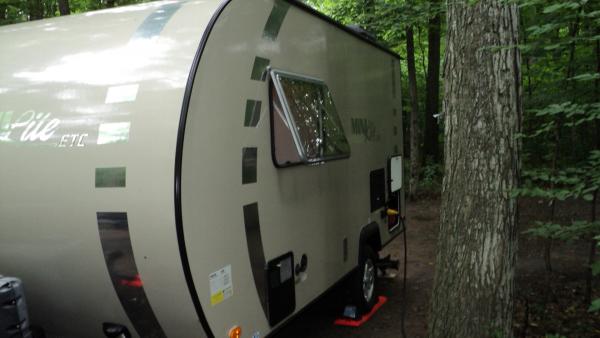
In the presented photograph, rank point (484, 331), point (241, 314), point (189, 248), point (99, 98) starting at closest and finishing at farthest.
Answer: point (189, 248) → point (99, 98) → point (241, 314) → point (484, 331)

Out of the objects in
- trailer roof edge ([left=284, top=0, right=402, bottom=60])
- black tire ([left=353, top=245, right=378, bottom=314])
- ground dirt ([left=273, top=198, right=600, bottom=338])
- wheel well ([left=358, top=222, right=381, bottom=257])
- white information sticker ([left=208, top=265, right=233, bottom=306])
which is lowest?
ground dirt ([left=273, top=198, right=600, bottom=338])

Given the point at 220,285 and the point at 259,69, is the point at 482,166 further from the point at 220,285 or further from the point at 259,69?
the point at 220,285

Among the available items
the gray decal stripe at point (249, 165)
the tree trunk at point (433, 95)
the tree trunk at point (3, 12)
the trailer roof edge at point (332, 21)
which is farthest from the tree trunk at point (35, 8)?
the tree trunk at point (433, 95)

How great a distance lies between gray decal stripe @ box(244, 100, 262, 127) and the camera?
330 cm

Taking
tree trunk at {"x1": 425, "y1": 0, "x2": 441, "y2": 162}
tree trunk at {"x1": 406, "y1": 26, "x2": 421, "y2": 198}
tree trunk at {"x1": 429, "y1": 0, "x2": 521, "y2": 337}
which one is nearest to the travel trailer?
tree trunk at {"x1": 429, "y1": 0, "x2": 521, "y2": 337}

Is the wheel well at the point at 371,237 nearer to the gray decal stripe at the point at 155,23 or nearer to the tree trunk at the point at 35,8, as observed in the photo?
the gray decal stripe at the point at 155,23

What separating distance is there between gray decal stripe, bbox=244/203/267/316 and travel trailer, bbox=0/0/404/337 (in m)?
0.01

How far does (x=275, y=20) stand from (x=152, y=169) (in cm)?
167

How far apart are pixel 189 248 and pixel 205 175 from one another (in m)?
0.43

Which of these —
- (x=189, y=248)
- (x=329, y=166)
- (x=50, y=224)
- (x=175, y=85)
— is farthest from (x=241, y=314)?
(x=329, y=166)

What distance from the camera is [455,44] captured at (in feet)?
13.2

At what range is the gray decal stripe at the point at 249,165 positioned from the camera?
3.24 meters

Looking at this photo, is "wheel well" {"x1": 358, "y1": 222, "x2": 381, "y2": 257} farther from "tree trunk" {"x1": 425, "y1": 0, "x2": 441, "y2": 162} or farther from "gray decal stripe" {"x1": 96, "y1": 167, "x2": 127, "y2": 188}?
"tree trunk" {"x1": 425, "y1": 0, "x2": 441, "y2": 162}

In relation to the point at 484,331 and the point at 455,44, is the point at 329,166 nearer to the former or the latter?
the point at 455,44
